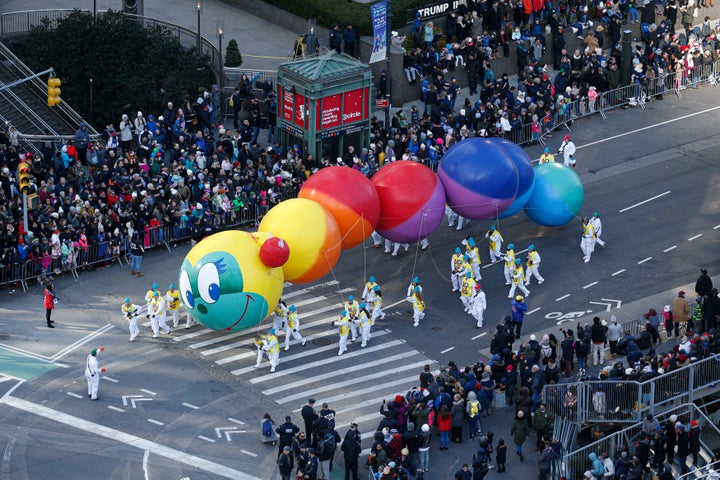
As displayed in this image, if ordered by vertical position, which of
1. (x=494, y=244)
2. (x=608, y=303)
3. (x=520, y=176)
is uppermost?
(x=520, y=176)

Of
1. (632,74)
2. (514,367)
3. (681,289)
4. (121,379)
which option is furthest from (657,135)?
(121,379)

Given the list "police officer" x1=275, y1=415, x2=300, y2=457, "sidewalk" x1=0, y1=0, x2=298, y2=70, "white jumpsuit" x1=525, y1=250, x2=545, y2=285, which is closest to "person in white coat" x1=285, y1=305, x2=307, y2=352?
"police officer" x1=275, y1=415, x2=300, y2=457

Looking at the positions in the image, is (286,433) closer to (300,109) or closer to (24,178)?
(24,178)

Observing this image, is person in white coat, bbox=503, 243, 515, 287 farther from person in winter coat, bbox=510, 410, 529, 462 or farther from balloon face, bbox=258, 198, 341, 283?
person in winter coat, bbox=510, 410, 529, 462

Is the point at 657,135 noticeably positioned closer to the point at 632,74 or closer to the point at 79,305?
the point at 632,74

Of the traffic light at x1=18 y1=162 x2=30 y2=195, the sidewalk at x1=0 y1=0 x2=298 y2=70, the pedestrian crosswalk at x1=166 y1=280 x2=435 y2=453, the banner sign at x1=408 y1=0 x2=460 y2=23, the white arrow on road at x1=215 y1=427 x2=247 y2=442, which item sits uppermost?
the banner sign at x1=408 y1=0 x2=460 y2=23

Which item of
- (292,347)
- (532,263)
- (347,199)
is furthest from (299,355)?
(532,263)
